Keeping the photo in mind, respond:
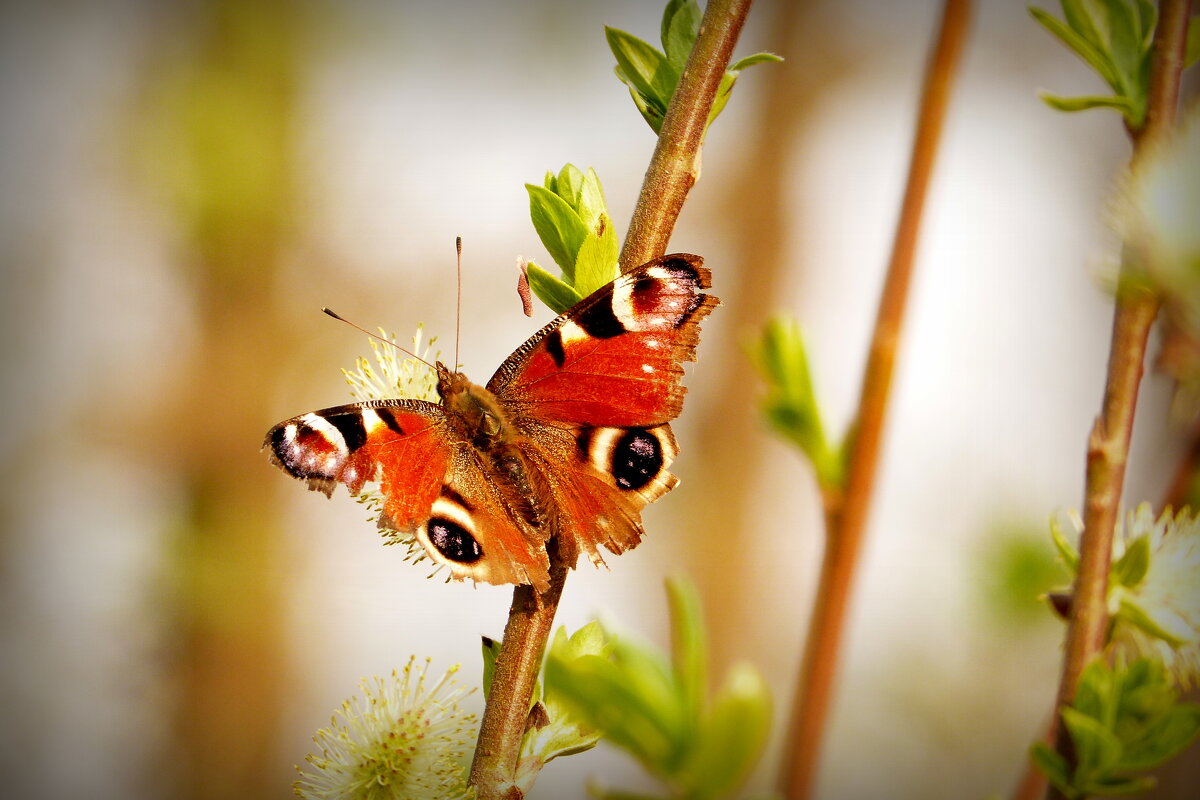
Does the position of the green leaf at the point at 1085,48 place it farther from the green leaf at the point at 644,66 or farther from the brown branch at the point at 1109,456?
the green leaf at the point at 644,66

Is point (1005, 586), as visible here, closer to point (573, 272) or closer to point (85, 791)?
point (573, 272)

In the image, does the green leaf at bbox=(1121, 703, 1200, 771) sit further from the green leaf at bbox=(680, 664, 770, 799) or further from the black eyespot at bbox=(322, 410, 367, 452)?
the black eyespot at bbox=(322, 410, 367, 452)

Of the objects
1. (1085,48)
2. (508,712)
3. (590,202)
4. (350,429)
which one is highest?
(1085,48)

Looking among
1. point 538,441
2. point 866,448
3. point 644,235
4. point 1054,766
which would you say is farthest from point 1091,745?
point 538,441

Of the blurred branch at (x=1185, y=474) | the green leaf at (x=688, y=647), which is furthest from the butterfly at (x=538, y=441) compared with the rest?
the blurred branch at (x=1185, y=474)

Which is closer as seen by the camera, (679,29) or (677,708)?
(677,708)

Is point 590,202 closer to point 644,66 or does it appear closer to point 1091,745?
point 644,66

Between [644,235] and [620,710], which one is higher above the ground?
[644,235]
